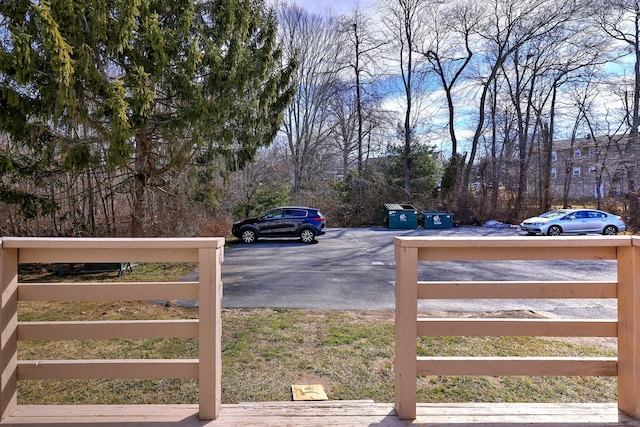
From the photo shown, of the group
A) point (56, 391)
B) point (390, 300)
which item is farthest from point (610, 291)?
point (390, 300)

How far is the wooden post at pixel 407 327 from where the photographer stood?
1.80m

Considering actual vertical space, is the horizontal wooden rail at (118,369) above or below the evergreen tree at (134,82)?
below

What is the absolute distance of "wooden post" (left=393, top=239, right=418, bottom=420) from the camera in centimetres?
180

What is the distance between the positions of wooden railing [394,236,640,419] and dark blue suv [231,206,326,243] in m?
11.7

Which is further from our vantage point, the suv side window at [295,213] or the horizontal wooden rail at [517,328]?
the suv side window at [295,213]

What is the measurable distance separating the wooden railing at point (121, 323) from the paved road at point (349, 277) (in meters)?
3.77

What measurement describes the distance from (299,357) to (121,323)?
2.08 m

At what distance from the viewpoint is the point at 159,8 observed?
313 inches

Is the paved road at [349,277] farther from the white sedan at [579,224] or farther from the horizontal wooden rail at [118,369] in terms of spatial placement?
the white sedan at [579,224]

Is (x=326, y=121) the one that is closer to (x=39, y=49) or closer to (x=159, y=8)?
(x=159, y=8)

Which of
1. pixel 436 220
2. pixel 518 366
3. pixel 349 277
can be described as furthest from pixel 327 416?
pixel 436 220

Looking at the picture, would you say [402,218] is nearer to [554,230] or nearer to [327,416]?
[554,230]

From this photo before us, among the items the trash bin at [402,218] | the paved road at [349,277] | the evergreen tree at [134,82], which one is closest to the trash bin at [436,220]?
the trash bin at [402,218]

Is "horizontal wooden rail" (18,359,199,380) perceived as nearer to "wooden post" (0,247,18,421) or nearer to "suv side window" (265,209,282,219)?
"wooden post" (0,247,18,421)
